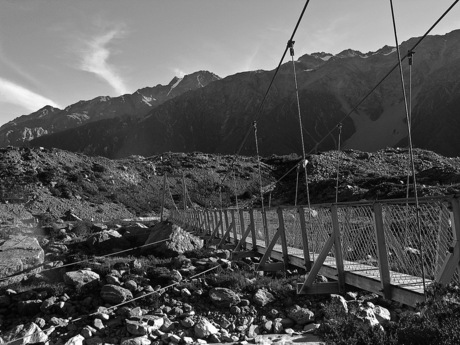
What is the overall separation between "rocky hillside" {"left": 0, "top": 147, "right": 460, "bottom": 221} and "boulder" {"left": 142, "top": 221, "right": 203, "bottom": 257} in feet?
38.4

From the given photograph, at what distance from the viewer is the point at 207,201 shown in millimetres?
43906

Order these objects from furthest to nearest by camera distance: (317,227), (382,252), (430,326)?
(317,227)
(382,252)
(430,326)

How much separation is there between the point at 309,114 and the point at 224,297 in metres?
97.4

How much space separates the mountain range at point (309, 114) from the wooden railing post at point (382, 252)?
265ft

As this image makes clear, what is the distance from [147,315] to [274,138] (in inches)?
3529

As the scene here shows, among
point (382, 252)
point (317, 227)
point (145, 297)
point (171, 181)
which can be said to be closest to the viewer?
point (382, 252)

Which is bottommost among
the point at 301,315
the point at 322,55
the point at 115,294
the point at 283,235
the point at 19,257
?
the point at 301,315

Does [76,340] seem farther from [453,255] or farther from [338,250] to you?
[453,255]

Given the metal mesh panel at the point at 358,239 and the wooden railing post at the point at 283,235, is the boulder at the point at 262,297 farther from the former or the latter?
the metal mesh panel at the point at 358,239

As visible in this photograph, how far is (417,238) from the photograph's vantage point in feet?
16.0

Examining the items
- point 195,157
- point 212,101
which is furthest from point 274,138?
point 195,157

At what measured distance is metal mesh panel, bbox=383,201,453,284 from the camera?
4113 mm

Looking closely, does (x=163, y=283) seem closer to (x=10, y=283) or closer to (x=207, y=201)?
(x=10, y=283)

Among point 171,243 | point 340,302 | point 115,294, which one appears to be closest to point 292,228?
point 340,302
